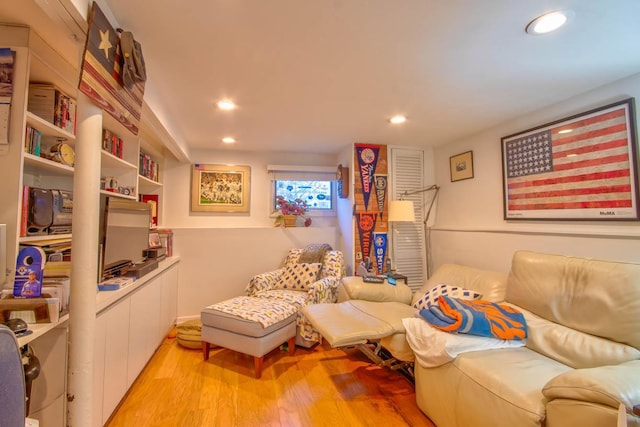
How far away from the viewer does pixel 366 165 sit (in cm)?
321

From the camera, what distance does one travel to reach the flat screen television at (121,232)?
1712 mm

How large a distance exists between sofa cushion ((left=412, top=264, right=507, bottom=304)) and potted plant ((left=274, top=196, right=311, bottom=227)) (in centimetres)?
175

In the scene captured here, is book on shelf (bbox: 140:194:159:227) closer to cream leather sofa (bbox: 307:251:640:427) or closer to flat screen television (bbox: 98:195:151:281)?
flat screen television (bbox: 98:195:151:281)

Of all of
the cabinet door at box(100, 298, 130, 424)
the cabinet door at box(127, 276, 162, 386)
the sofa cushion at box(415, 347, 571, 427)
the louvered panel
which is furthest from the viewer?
the louvered panel

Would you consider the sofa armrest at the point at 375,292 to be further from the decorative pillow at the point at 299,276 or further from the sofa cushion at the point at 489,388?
the sofa cushion at the point at 489,388

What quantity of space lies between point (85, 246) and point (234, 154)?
2.59 m

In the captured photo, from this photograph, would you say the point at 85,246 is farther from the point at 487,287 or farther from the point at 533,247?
the point at 533,247

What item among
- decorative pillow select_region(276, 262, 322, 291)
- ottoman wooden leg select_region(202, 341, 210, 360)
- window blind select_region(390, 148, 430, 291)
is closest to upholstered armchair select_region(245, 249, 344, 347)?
decorative pillow select_region(276, 262, 322, 291)

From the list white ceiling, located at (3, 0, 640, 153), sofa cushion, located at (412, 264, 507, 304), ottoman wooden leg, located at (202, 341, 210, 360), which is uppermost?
white ceiling, located at (3, 0, 640, 153)

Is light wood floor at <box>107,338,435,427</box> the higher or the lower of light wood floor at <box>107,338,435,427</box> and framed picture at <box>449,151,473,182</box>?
the lower

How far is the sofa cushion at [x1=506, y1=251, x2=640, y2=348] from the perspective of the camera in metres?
1.33

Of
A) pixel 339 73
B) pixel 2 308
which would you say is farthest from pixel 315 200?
pixel 2 308

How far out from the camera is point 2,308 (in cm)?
104

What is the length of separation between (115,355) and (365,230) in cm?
249
